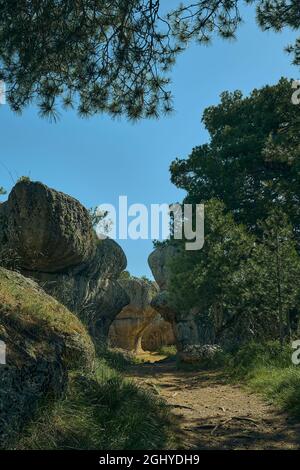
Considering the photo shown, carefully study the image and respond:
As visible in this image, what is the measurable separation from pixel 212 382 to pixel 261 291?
3.91 meters

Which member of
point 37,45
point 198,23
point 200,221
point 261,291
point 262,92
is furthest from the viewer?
point 262,92

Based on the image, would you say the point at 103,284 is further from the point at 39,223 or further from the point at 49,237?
the point at 39,223


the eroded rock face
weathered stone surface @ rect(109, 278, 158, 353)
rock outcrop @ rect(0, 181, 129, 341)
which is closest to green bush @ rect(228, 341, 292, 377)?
rock outcrop @ rect(0, 181, 129, 341)

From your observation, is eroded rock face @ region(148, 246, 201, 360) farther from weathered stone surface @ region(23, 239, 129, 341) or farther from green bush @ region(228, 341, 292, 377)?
green bush @ region(228, 341, 292, 377)

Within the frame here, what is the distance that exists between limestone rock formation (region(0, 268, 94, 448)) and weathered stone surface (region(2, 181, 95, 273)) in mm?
7067

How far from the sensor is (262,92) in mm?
21906

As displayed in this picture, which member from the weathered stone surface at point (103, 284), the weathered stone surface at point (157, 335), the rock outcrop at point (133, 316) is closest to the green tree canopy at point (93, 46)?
the weathered stone surface at point (103, 284)

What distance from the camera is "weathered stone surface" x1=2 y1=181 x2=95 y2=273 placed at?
43.8ft

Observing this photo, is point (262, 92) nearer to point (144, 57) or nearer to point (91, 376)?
point (144, 57)

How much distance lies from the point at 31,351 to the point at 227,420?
3.46m

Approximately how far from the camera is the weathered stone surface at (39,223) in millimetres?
13336

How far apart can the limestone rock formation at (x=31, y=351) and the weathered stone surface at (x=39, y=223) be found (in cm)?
707

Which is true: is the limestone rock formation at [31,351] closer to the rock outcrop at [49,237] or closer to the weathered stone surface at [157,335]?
the rock outcrop at [49,237]
